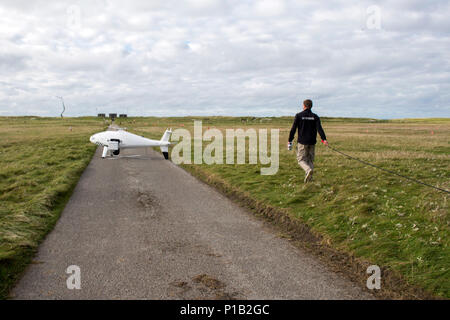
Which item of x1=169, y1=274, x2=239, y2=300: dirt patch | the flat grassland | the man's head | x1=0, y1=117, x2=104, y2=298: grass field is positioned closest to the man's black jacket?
the man's head

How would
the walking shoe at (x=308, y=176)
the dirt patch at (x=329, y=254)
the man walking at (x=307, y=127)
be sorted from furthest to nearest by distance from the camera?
the walking shoe at (x=308, y=176) < the man walking at (x=307, y=127) < the dirt patch at (x=329, y=254)

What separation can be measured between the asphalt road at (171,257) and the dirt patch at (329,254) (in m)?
0.33

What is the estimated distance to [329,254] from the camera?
760 centimetres

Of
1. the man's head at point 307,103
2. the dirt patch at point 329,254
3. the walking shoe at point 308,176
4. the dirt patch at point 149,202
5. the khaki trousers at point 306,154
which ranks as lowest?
the dirt patch at point 329,254

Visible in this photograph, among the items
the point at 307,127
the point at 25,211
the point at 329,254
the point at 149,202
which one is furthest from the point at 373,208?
the point at 25,211

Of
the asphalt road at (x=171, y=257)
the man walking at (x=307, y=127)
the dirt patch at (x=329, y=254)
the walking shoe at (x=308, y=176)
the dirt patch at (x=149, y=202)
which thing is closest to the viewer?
the asphalt road at (x=171, y=257)

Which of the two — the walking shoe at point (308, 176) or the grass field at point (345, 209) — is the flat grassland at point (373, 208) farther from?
the walking shoe at point (308, 176)

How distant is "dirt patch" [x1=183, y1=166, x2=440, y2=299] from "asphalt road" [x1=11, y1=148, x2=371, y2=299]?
0.33 meters

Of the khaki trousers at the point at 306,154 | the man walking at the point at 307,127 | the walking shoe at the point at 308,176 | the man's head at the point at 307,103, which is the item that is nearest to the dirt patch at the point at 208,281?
the man walking at the point at 307,127

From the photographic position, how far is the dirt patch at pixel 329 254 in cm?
586

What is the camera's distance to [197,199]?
1281 centimetres

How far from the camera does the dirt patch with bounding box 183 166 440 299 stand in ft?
19.2

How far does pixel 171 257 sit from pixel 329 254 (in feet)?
11.7

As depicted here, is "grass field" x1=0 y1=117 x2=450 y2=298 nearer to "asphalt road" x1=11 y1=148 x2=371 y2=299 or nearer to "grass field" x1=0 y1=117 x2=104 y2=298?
"grass field" x1=0 y1=117 x2=104 y2=298
